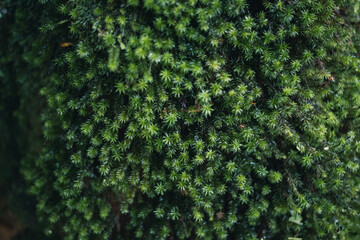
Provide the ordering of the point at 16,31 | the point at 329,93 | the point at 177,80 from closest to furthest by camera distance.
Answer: the point at 177,80, the point at 329,93, the point at 16,31

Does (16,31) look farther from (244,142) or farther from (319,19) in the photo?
(319,19)

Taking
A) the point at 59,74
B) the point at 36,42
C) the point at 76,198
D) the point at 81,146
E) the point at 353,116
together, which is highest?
the point at 36,42

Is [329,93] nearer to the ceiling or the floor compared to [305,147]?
nearer to the ceiling

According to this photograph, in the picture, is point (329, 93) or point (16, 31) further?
point (16, 31)

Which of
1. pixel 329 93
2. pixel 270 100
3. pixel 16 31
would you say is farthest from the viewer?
pixel 16 31

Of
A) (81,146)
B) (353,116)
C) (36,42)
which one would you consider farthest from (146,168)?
(353,116)

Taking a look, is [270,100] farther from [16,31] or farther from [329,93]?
[16,31]
